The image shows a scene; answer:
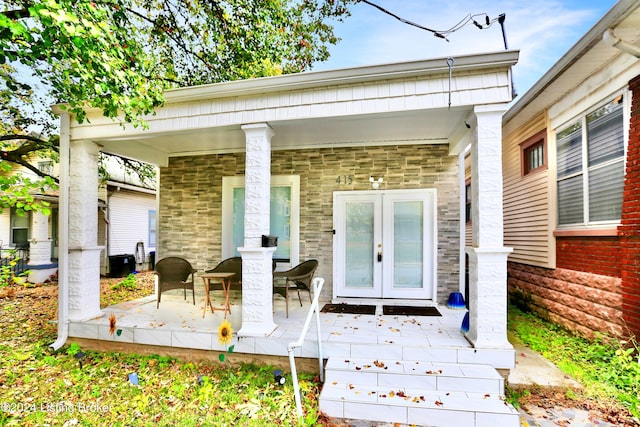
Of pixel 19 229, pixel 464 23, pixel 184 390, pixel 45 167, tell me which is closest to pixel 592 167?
pixel 464 23

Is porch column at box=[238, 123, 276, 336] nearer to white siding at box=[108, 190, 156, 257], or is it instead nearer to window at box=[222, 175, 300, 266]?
window at box=[222, 175, 300, 266]

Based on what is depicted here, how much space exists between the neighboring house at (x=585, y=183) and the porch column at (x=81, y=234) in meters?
6.61

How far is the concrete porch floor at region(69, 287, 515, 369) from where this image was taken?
10.9 ft

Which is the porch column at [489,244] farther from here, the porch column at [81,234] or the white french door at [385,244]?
the porch column at [81,234]

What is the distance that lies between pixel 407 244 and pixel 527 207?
2628mm

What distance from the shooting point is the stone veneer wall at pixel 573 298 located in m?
3.84

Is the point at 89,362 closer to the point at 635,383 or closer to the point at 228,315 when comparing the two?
the point at 228,315

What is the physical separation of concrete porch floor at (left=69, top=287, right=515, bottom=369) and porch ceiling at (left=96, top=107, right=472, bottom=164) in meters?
2.59

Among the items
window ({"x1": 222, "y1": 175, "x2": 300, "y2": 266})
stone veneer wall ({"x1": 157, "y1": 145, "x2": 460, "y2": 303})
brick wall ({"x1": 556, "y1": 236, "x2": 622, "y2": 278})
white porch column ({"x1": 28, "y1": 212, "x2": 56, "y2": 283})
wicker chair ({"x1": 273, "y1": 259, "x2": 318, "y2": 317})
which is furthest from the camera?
white porch column ({"x1": 28, "y1": 212, "x2": 56, "y2": 283})

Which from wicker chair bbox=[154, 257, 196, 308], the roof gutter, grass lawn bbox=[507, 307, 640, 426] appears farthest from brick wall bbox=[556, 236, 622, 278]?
wicker chair bbox=[154, 257, 196, 308]

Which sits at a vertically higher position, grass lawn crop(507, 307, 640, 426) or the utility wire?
the utility wire

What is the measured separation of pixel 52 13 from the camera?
2.49 meters

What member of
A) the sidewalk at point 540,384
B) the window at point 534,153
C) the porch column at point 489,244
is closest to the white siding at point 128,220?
the sidewalk at point 540,384

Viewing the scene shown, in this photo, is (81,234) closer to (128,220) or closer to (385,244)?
(385,244)
